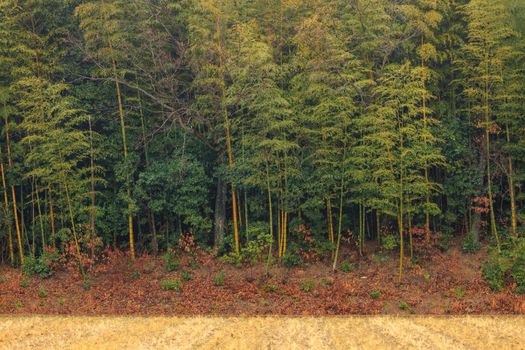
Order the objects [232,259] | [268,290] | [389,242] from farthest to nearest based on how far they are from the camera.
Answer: [232,259]
[389,242]
[268,290]

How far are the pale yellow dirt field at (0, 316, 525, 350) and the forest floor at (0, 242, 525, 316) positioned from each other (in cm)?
134

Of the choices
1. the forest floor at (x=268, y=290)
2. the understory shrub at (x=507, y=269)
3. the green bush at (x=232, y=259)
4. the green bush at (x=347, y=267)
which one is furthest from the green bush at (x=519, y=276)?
the green bush at (x=232, y=259)

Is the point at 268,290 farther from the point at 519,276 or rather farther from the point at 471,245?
the point at 519,276

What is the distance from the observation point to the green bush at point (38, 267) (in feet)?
64.3

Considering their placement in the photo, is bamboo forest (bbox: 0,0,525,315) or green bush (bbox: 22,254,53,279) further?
green bush (bbox: 22,254,53,279)

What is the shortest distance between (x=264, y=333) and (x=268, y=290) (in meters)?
4.58

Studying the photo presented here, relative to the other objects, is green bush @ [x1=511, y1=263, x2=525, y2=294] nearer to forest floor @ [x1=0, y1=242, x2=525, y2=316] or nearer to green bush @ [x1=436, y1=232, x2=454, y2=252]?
forest floor @ [x1=0, y1=242, x2=525, y2=316]

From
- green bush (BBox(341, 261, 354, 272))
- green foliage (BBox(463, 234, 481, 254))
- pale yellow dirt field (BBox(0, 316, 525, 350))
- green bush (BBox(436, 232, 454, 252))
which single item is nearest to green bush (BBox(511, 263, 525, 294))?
pale yellow dirt field (BBox(0, 316, 525, 350))

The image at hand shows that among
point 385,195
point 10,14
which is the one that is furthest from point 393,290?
point 10,14

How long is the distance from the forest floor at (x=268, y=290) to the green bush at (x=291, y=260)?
237 mm

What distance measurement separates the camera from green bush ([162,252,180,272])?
2003 cm

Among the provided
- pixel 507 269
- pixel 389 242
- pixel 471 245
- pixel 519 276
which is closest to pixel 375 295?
pixel 389 242

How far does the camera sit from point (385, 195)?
17828mm

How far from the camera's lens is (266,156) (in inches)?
751
